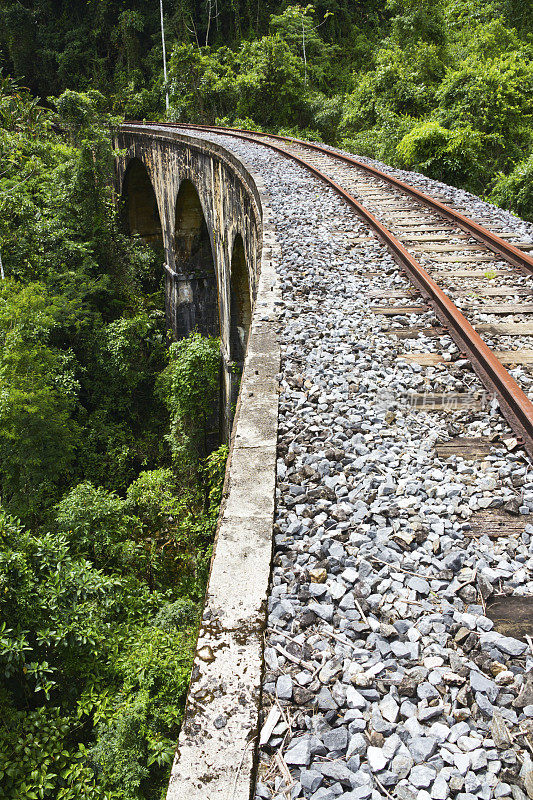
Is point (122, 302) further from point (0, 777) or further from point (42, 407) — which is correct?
point (0, 777)

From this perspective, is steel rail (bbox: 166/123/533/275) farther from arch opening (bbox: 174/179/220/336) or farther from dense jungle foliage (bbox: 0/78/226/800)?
arch opening (bbox: 174/179/220/336)

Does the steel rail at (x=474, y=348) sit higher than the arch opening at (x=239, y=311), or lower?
higher

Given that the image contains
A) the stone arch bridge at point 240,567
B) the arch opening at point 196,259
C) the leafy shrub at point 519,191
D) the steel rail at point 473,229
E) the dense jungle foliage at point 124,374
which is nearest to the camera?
the stone arch bridge at point 240,567

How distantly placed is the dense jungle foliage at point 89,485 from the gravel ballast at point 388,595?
369 cm

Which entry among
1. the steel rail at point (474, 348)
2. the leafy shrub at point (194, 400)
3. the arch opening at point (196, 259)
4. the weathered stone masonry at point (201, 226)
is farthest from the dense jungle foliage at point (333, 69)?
the leafy shrub at point (194, 400)

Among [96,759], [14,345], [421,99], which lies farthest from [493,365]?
[421,99]

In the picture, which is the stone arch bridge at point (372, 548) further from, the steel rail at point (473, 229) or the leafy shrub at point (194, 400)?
the leafy shrub at point (194, 400)

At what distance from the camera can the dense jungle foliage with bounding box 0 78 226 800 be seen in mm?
5355

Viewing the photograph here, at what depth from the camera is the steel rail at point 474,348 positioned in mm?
3096

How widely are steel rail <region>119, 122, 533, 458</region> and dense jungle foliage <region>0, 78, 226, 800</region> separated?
132 inches

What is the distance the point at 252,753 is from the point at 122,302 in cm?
1621

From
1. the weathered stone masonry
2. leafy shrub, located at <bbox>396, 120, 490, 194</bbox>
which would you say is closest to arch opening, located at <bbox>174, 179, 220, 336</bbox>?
the weathered stone masonry

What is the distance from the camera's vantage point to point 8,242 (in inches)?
588

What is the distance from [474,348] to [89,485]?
7.18 metres
